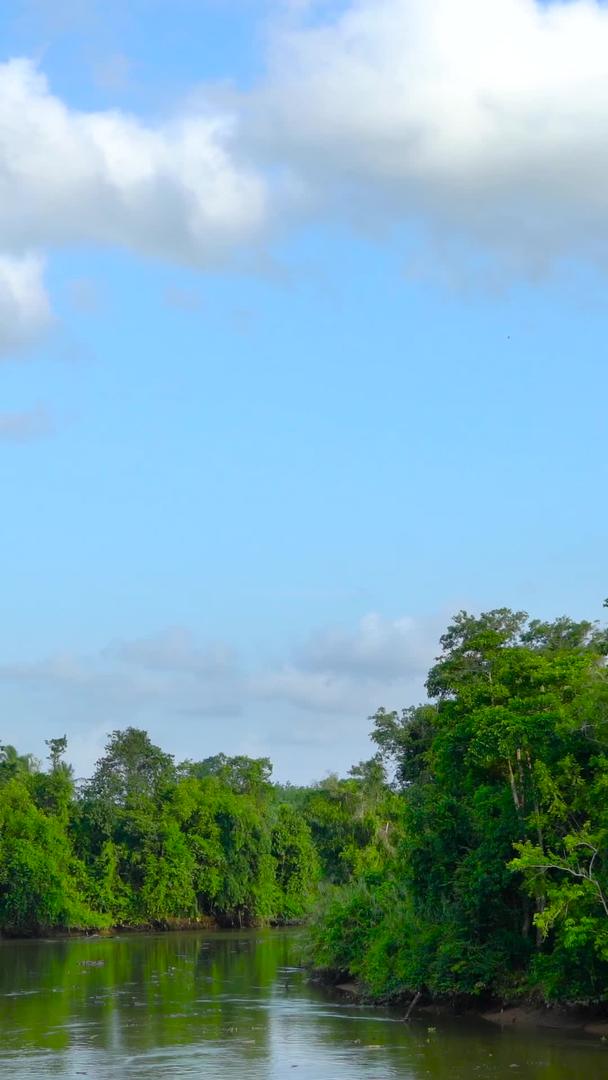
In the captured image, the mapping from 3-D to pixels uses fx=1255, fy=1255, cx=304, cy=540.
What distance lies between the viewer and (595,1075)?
102 feet

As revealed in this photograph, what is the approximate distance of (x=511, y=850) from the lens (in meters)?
38.6

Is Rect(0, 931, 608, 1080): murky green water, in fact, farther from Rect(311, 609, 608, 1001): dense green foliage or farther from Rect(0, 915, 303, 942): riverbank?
Rect(0, 915, 303, 942): riverbank

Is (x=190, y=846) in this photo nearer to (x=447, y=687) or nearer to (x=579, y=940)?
(x=447, y=687)

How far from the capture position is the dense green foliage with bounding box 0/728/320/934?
296 feet

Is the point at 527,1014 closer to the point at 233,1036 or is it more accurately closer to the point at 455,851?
the point at 455,851

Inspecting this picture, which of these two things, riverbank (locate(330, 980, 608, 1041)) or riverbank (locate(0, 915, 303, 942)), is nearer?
riverbank (locate(330, 980, 608, 1041))

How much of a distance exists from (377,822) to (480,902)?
46996 mm

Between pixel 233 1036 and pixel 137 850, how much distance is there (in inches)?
2314

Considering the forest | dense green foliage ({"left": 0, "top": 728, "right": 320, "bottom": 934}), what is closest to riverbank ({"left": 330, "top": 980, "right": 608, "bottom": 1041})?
the forest

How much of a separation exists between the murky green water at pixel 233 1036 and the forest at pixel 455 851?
2.05 metres

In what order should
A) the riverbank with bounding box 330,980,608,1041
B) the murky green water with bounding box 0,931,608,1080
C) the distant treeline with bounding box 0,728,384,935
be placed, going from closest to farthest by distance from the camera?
1. the murky green water with bounding box 0,931,608,1080
2. the riverbank with bounding box 330,980,608,1041
3. the distant treeline with bounding box 0,728,384,935

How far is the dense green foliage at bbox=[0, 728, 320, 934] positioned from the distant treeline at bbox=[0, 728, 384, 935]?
3.9 inches

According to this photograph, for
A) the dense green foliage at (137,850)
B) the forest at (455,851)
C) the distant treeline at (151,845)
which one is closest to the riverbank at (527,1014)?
the forest at (455,851)

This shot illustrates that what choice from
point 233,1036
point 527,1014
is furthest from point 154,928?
point 527,1014
